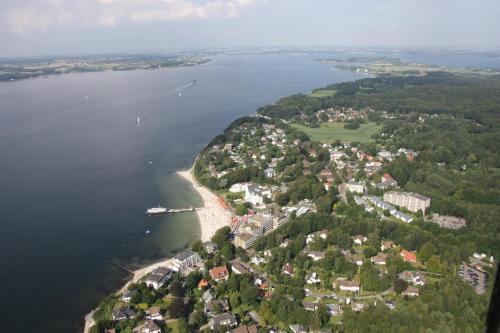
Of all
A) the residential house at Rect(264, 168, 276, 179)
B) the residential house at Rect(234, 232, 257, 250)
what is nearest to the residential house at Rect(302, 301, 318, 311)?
the residential house at Rect(234, 232, 257, 250)

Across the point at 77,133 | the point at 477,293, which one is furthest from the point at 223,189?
the point at 77,133

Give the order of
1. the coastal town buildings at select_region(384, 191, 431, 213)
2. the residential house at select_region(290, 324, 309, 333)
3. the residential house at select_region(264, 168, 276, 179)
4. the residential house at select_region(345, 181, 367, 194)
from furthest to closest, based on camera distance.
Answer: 1. the residential house at select_region(264, 168, 276, 179)
2. the residential house at select_region(345, 181, 367, 194)
3. the coastal town buildings at select_region(384, 191, 431, 213)
4. the residential house at select_region(290, 324, 309, 333)

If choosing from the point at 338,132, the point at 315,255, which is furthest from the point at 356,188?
the point at 338,132

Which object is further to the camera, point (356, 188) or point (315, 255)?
point (356, 188)

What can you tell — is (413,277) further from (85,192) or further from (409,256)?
(85,192)

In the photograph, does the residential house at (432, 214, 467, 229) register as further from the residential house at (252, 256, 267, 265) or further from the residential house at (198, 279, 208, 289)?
the residential house at (198, 279, 208, 289)

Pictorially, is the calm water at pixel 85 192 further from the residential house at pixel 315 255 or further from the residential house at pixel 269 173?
the residential house at pixel 315 255
